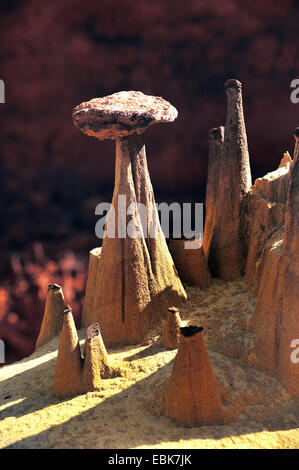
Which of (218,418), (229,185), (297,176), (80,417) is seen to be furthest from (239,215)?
(80,417)

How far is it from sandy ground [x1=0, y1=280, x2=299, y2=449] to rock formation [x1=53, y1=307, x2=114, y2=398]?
0.11 m

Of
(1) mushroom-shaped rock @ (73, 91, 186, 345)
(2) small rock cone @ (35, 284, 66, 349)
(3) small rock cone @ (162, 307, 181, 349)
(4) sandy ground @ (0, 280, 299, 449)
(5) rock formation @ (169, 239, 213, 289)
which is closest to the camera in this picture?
(4) sandy ground @ (0, 280, 299, 449)

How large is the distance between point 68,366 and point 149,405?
45.2 inches

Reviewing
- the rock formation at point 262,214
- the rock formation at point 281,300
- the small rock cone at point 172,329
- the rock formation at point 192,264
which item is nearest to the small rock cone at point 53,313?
the rock formation at point 192,264

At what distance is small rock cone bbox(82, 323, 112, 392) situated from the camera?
17.0ft

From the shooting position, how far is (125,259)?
239 inches

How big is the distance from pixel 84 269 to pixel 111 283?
522 centimetres

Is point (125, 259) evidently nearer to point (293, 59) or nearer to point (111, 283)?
point (111, 283)

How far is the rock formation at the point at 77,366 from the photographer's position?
17.0ft

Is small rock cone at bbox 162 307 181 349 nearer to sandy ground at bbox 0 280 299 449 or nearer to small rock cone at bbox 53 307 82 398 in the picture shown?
sandy ground at bbox 0 280 299 449

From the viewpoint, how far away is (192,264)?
22.3 feet

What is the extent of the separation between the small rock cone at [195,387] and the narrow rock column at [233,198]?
101 inches

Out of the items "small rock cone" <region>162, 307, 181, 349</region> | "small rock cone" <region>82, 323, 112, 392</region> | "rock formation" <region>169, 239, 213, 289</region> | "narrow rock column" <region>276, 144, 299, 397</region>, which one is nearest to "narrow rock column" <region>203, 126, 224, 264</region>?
"rock formation" <region>169, 239, 213, 289</region>

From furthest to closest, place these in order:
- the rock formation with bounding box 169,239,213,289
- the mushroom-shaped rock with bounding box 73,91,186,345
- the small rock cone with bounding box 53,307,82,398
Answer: the rock formation with bounding box 169,239,213,289, the mushroom-shaped rock with bounding box 73,91,186,345, the small rock cone with bounding box 53,307,82,398
